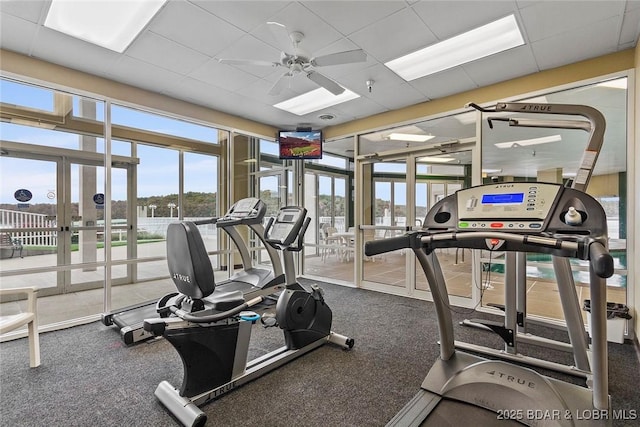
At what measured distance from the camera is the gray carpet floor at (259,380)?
6.38 feet

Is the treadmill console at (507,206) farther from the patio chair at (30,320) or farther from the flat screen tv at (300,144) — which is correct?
the flat screen tv at (300,144)

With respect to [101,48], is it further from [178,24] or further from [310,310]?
[310,310]

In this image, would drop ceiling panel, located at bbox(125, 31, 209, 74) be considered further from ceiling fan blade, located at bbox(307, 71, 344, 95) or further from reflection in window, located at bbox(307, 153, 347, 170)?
reflection in window, located at bbox(307, 153, 347, 170)

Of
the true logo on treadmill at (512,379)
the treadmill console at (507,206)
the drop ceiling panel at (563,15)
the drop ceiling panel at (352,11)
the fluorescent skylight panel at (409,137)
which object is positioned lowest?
the true logo on treadmill at (512,379)

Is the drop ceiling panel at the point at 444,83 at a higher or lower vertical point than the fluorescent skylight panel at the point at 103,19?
lower

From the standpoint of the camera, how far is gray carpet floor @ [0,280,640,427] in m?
1.94

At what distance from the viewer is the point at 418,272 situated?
475 centimetres

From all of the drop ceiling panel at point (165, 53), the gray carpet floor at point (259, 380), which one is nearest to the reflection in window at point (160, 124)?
the drop ceiling panel at point (165, 53)

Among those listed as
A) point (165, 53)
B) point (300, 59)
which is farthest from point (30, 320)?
point (300, 59)

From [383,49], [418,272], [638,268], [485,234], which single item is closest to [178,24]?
[383,49]

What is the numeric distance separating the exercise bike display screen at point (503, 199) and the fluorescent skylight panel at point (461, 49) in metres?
1.76

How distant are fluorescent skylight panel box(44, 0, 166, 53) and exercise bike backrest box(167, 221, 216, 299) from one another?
1.83 meters

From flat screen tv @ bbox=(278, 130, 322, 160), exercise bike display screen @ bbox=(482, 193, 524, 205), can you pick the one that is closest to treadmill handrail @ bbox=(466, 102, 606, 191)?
exercise bike display screen @ bbox=(482, 193, 524, 205)

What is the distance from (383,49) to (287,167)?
11.0ft
